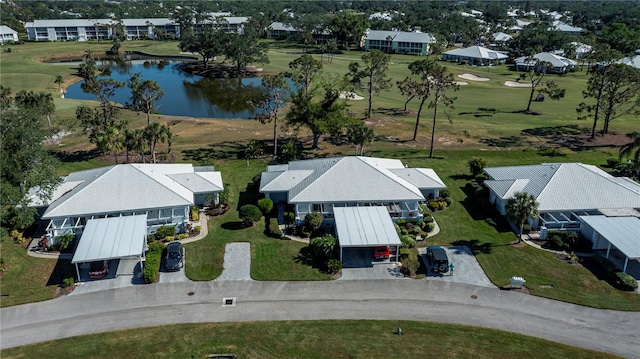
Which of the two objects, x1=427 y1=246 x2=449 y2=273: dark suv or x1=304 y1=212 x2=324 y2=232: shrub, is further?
x1=304 y1=212 x2=324 y2=232: shrub

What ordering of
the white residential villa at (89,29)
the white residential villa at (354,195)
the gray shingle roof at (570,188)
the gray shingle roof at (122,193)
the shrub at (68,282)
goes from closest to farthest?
the shrub at (68,282) < the white residential villa at (354,195) < the gray shingle roof at (122,193) < the gray shingle roof at (570,188) < the white residential villa at (89,29)

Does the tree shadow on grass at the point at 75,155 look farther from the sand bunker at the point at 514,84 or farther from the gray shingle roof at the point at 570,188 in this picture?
the sand bunker at the point at 514,84

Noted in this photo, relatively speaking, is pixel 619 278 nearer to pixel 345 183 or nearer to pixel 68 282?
pixel 345 183

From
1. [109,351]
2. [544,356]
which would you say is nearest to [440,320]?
[544,356]

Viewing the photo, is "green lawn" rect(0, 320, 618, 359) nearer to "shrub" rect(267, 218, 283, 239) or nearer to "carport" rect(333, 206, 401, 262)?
"carport" rect(333, 206, 401, 262)

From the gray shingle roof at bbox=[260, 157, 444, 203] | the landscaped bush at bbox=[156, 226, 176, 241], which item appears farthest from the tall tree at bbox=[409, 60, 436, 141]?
the landscaped bush at bbox=[156, 226, 176, 241]

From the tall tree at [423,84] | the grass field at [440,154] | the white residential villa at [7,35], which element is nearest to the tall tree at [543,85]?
the grass field at [440,154]

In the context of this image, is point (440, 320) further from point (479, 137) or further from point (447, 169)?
point (479, 137)
